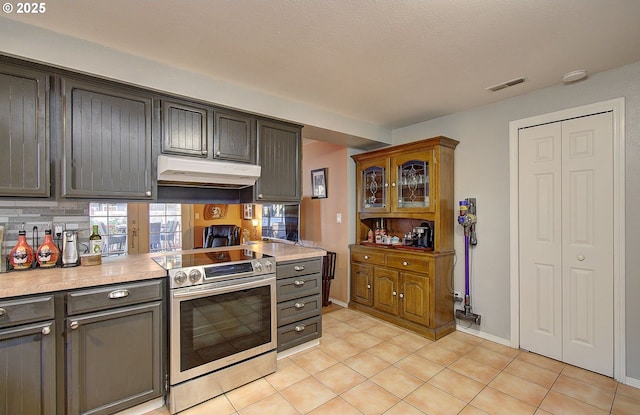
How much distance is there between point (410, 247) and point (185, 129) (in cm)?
266

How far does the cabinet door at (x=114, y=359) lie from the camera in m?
1.71

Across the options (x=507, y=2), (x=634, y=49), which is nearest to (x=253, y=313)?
(x=507, y=2)

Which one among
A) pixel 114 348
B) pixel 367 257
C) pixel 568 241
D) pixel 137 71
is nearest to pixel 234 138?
pixel 137 71

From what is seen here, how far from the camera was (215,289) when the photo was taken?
213cm

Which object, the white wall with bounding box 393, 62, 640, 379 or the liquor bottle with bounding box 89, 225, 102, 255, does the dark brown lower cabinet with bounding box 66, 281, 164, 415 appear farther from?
the white wall with bounding box 393, 62, 640, 379

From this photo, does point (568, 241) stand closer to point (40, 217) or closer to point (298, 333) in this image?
point (298, 333)

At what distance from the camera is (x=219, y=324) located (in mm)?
2180

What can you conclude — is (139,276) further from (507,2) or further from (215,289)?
(507,2)

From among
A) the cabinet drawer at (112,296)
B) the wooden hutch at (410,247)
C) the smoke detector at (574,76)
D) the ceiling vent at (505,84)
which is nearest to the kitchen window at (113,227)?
the cabinet drawer at (112,296)

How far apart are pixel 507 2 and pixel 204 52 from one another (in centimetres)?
192

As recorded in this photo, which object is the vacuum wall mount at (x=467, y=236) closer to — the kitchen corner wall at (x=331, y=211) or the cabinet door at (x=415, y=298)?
the cabinet door at (x=415, y=298)

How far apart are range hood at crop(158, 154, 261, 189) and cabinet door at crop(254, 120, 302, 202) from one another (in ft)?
0.59

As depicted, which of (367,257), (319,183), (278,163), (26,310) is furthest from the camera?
(319,183)

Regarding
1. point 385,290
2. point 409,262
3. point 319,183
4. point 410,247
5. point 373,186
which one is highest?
point 319,183
